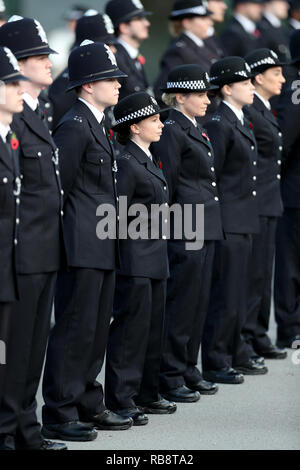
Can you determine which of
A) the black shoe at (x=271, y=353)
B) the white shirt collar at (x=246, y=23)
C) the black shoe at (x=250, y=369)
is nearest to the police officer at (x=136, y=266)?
the black shoe at (x=250, y=369)

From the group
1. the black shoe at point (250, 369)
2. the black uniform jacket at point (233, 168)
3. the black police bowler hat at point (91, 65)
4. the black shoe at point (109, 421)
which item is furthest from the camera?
the black shoe at point (250, 369)

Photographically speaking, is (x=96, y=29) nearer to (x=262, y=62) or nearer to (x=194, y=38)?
(x=262, y=62)

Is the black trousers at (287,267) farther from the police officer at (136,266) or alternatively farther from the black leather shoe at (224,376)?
the police officer at (136,266)

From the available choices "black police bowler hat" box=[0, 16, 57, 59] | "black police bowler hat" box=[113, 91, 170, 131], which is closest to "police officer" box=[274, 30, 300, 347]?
"black police bowler hat" box=[113, 91, 170, 131]

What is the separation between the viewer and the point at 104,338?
7.14m

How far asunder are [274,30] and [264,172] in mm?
4231

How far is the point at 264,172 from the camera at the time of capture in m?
9.09

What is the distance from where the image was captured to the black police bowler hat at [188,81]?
26.0 feet


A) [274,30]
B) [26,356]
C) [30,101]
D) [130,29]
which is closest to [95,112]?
[30,101]

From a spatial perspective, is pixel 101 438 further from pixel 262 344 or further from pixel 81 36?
pixel 81 36

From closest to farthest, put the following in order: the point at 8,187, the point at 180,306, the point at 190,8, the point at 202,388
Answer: the point at 8,187 → the point at 180,306 → the point at 202,388 → the point at 190,8

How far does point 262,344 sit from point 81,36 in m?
2.47

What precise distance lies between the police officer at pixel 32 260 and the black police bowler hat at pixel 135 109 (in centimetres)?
90

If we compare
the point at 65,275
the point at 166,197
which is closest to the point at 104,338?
the point at 65,275
